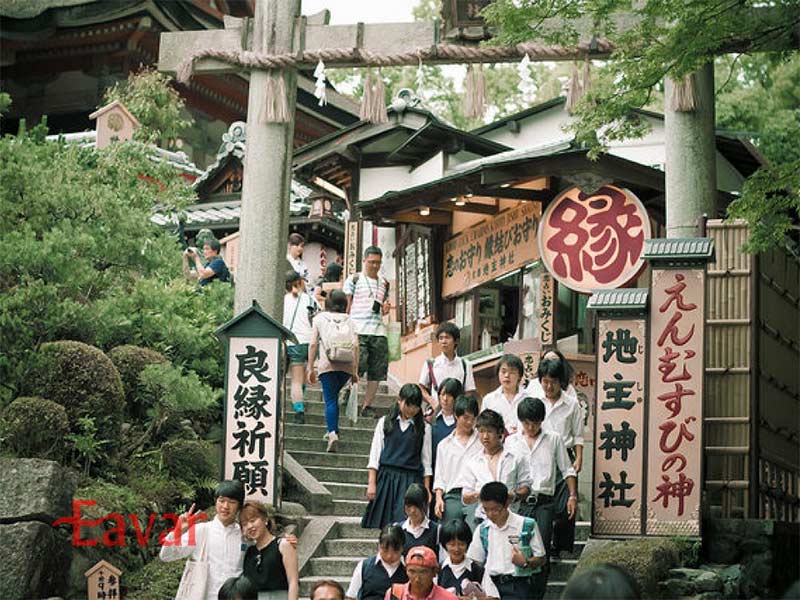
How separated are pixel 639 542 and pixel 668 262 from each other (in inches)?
97.5

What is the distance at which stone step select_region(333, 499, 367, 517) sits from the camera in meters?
14.6

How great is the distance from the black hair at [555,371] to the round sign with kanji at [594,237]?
544cm

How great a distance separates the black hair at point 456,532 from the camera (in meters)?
10.5

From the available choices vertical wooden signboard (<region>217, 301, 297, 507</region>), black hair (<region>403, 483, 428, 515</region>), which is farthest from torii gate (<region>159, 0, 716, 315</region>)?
black hair (<region>403, 483, 428, 515</region>)

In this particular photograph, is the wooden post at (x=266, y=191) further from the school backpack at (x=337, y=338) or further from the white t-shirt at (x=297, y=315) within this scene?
the white t-shirt at (x=297, y=315)

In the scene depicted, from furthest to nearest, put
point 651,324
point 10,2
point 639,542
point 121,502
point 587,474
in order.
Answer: point 10,2
point 587,474
point 121,502
point 651,324
point 639,542

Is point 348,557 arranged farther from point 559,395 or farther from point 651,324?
point 651,324

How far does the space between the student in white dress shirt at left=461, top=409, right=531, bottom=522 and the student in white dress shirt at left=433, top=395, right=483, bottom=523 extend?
220 millimetres

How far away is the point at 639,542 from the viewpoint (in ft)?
38.4

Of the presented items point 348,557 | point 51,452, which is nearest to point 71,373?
point 51,452

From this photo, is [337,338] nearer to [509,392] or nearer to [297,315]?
[297,315]

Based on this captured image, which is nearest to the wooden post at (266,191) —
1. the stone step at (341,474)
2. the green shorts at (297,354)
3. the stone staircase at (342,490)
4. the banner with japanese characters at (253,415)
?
the green shorts at (297,354)

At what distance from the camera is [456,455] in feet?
39.8

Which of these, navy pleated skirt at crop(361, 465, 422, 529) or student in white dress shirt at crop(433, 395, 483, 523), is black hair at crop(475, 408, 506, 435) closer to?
student in white dress shirt at crop(433, 395, 483, 523)
